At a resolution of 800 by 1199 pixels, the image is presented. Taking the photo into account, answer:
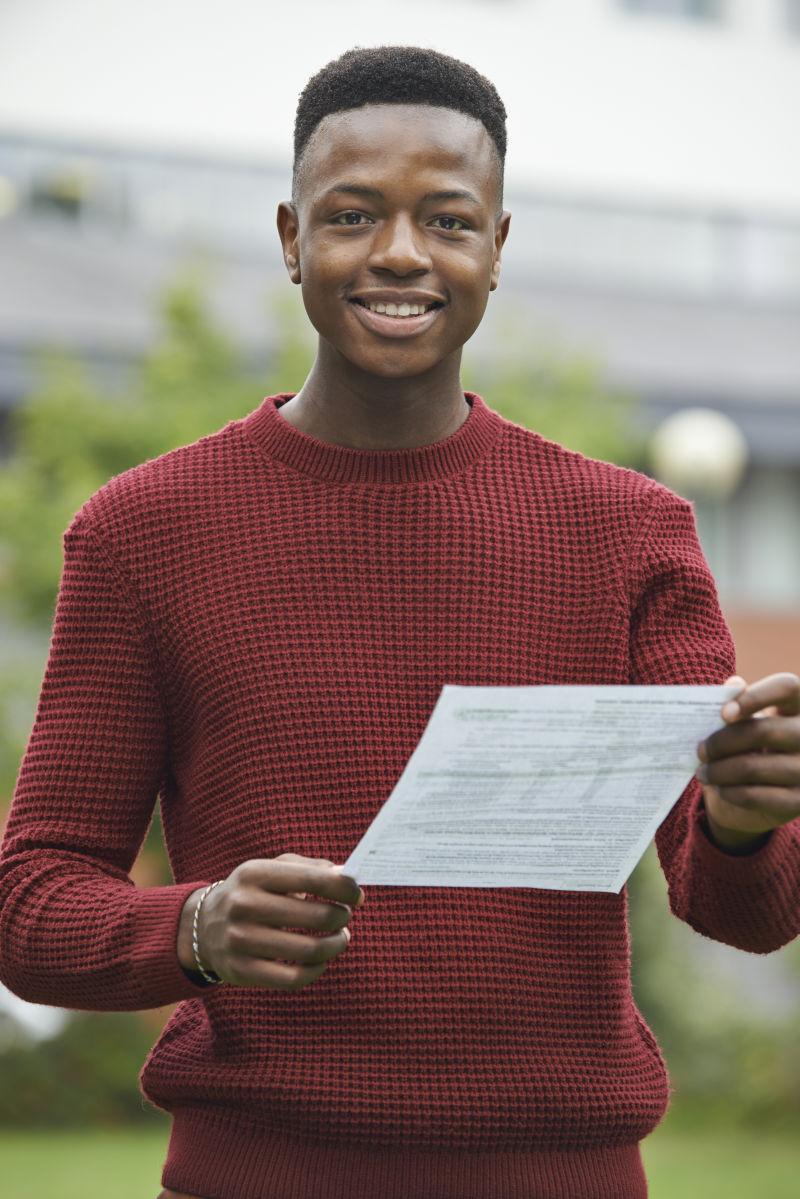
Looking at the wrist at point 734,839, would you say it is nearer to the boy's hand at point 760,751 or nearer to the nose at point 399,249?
the boy's hand at point 760,751

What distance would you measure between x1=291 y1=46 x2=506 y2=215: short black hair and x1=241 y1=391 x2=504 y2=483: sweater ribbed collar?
1.04 feet

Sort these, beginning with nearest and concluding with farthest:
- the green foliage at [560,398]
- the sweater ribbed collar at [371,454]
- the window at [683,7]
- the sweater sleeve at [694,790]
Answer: the sweater sleeve at [694,790] → the sweater ribbed collar at [371,454] → the green foliage at [560,398] → the window at [683,7]

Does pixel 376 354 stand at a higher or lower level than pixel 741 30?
higher

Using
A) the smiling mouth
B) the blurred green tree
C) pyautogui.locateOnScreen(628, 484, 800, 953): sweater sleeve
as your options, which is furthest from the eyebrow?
the blurred green tree

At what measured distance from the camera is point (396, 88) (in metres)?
2.74

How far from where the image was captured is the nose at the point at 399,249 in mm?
2664

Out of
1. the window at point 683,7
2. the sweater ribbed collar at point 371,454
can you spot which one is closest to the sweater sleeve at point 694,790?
the sweater ribbed collar at point 371,454

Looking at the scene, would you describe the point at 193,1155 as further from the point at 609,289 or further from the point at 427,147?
the point at 609,289

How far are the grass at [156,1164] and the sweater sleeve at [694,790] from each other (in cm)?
904

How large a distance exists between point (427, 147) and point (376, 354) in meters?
0.28

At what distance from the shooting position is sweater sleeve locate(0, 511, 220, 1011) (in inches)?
99.1

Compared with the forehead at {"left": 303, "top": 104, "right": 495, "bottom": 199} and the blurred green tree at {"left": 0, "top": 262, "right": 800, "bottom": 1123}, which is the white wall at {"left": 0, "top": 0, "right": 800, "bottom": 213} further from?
the forehead at {"left": 303, "top": 104, "right": 495, "bottom": 199}

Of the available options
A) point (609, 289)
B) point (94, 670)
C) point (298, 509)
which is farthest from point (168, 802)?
point (609, 289)

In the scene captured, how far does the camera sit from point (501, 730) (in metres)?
2.21
